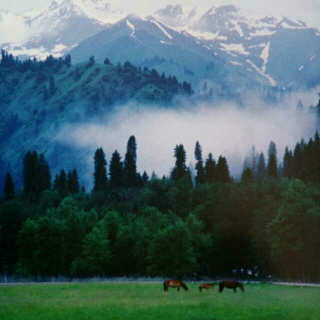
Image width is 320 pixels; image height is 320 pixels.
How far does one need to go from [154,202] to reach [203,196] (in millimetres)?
21484

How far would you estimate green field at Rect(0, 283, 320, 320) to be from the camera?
3916 cm

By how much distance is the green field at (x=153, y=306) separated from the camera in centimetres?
3916

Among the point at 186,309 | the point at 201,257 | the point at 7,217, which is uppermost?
the point at 7,217

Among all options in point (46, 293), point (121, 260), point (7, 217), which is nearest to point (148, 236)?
point (121, 260)

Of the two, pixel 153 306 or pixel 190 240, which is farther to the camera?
pixel 190 240

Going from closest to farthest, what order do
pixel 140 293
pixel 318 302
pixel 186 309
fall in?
pixel 186 309 → pixel 318 302 → pixel 140 293

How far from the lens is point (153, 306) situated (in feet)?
144

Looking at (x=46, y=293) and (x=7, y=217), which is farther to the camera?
(x=7, y=217)

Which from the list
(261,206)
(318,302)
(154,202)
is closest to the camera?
(318,302)

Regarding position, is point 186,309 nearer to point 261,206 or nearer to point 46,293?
point 46,293

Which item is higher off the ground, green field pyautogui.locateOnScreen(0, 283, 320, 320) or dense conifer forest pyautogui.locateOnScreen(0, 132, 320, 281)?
dense conifer forest pyautogui.locateOnScreen(0, 132, 320, 281)

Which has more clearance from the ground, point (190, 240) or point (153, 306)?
point (190, 240)

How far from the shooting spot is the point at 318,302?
47906 mm

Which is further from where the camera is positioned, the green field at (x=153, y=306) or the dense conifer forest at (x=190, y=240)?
the dense conifer forest at (x=190, y=240)
